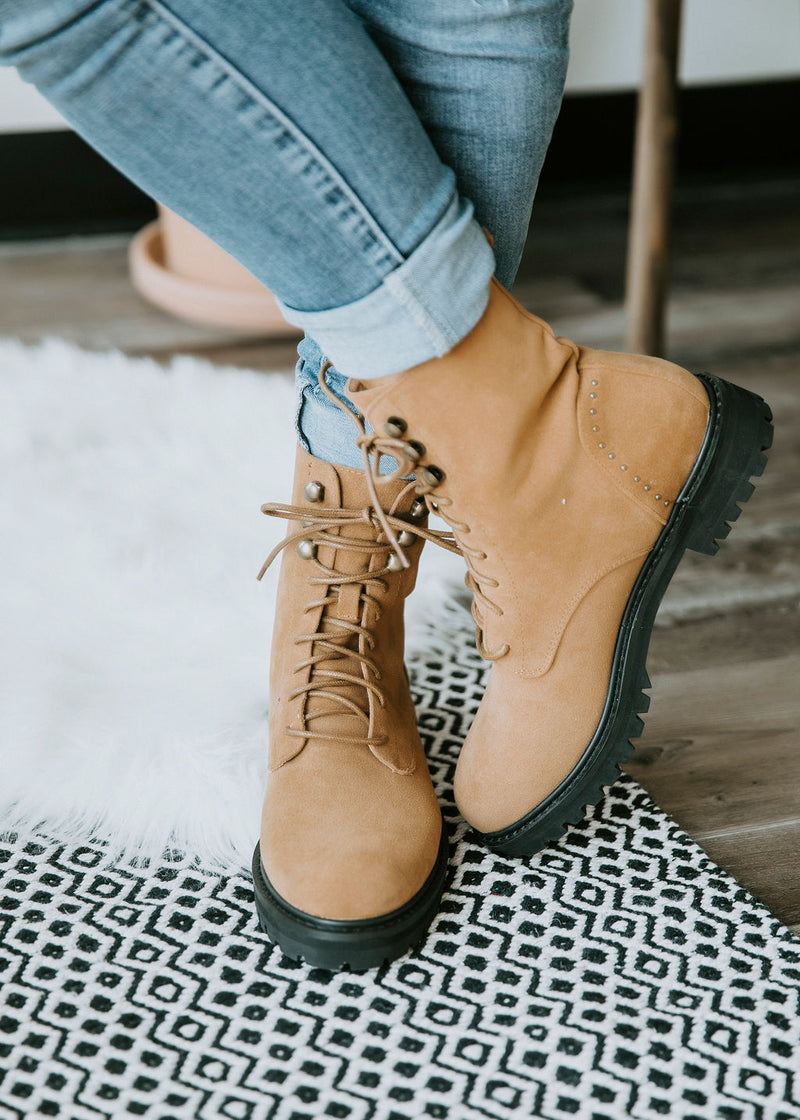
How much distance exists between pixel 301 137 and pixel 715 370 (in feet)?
3.49

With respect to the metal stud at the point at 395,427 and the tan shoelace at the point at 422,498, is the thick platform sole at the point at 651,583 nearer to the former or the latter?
the tan shoelace at the point at 422,498

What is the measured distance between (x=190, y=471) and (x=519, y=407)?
65 centimetres

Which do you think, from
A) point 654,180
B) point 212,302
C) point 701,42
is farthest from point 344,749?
point 701,42

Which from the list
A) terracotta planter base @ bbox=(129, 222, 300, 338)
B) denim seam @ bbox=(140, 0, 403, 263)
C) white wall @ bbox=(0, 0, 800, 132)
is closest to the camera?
denim seam @ bbox=(140, 0, 403, 263)

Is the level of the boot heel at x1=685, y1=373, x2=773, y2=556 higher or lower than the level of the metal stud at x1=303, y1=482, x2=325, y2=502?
higher

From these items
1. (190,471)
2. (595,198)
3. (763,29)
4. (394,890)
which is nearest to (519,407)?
(394,890)

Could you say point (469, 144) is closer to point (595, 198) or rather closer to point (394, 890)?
point (394, 890)

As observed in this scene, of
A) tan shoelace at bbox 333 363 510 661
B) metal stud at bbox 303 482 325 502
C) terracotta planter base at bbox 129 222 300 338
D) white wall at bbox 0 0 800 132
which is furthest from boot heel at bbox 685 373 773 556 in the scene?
white wall at bbox 0 0 800 132

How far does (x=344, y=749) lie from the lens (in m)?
0.68

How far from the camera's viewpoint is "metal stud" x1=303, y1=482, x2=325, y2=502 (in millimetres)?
713

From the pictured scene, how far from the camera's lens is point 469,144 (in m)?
0.65

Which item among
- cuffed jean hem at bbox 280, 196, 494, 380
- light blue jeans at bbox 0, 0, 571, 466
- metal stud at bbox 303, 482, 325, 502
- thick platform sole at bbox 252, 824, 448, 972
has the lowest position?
thick platform sole at bbox 252, 824, 448, 972

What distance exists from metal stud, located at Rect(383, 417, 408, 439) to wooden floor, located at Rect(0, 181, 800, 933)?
0.36 metres

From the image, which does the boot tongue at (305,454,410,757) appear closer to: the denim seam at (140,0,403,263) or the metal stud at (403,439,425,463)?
the metal stud at (403,439,425,463)
